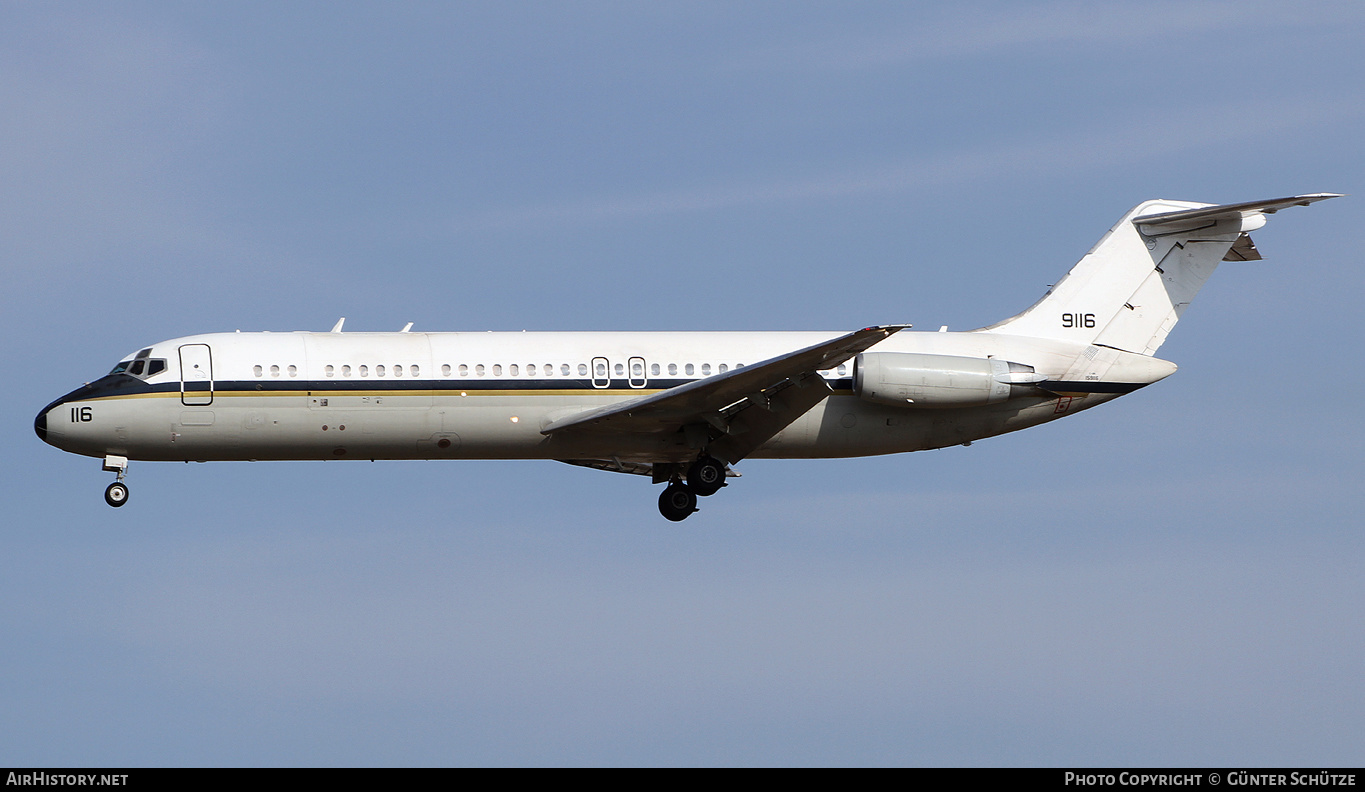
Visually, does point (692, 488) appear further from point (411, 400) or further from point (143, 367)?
point (143, 367)

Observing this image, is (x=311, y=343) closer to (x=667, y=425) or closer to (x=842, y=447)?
(x=667, y=425)

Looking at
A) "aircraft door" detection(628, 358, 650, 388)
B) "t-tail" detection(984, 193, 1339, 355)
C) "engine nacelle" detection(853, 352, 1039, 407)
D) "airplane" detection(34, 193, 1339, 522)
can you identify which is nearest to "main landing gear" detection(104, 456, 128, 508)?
"airplane" detection(34, 193, 1339, 522)

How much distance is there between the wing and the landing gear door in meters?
6.71

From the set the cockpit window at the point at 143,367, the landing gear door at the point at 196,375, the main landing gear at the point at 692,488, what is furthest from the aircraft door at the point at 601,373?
the cockpit window at the point at 143,367

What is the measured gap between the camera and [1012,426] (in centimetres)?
3472

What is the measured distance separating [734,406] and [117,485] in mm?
12483

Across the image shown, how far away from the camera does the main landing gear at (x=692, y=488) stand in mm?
33719

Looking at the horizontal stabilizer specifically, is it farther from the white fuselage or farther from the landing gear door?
the landing gear door

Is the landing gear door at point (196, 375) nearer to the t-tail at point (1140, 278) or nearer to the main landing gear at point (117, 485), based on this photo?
the main landing gear at point (117, 485)

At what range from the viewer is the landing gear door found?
32344mm

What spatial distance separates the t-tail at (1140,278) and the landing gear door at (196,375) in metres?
16.6

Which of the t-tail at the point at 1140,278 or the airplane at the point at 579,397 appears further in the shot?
the t-tail at the point at 1140,278
